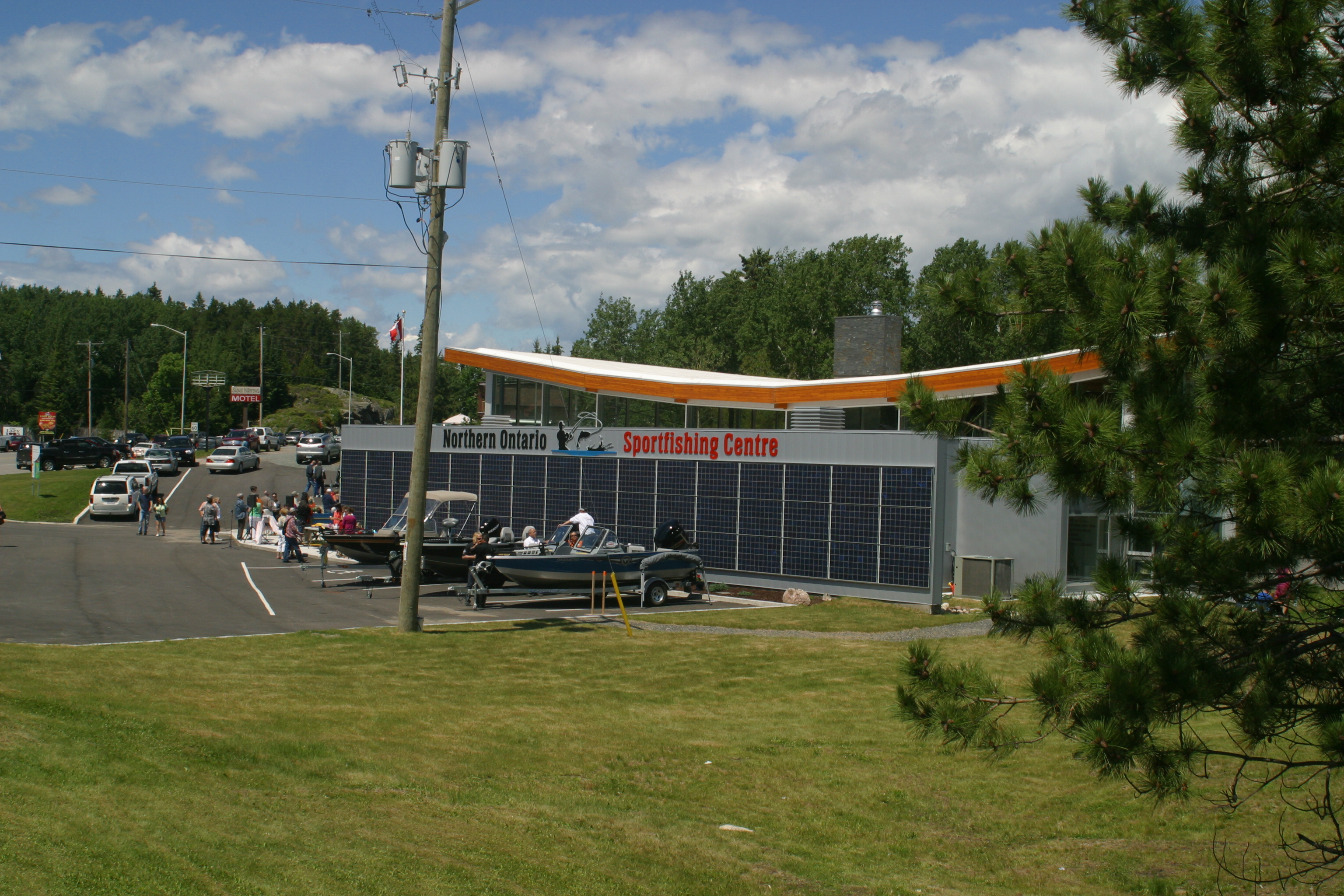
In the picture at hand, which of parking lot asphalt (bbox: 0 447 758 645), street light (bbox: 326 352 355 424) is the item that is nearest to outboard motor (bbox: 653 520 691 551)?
parking lot asphalt (bbox: 0 447 758 645)

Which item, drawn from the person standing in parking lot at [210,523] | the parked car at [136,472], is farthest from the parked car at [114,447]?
the person standing in parking lot at [210,523]

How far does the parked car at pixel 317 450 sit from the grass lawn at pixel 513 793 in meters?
55.4

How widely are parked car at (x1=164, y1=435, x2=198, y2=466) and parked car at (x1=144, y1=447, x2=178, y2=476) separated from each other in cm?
52

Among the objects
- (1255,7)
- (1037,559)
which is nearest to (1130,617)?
(1255,7)

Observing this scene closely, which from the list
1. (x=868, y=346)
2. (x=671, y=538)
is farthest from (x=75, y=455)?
(x=671, y=538)

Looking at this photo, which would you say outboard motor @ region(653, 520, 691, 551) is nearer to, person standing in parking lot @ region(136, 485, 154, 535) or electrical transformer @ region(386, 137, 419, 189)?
electrical transformer @ region(386, 137, 419, 189)

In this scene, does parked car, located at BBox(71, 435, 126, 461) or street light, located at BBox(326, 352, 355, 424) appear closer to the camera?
parked car, located at BBox(71, 435, 126, 461)

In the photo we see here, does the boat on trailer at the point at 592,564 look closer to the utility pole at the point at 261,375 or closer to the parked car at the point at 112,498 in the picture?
the parked car at the point at 112,498

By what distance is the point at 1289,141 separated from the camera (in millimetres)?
5508

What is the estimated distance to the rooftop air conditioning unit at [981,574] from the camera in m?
23.3

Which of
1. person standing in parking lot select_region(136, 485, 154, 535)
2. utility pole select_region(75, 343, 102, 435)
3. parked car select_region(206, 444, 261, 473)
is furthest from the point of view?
utility pole select_region(75, 343, 102, 435)

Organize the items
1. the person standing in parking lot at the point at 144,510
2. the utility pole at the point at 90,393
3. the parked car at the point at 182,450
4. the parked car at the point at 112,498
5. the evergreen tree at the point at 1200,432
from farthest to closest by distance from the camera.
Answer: the utility pole at the point at 90,393 < the parked car at the point at 182,450 < the parked car at the point at 112,498 < the person standing in parking lot at the point at 144,510 < the evergreen tree at the point at 1200,432

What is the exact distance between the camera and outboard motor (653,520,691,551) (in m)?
24.4

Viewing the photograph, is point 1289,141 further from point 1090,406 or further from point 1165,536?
point 1165,536
